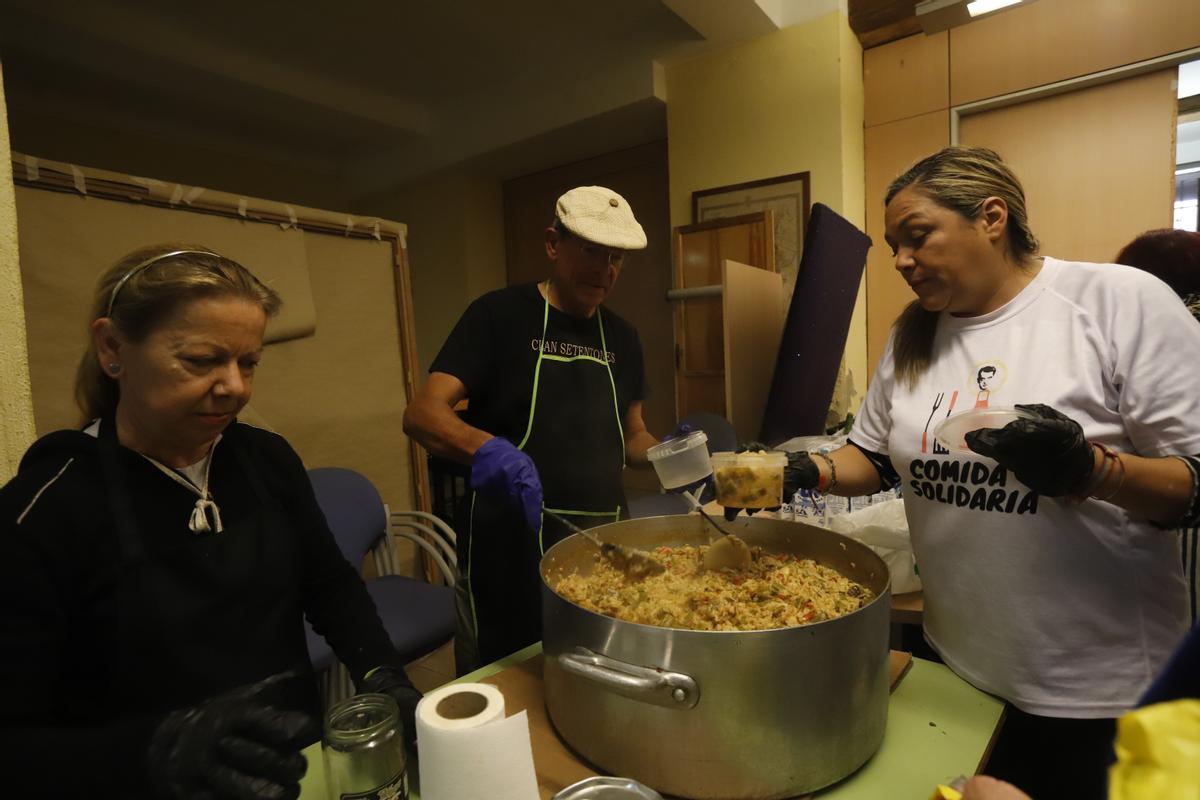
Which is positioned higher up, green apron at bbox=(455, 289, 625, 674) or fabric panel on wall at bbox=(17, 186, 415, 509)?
fabric panel on wall at bbox=(17, 186, 415, 509)

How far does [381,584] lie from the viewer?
2654 millimetres

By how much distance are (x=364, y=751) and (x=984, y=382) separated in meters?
1.18

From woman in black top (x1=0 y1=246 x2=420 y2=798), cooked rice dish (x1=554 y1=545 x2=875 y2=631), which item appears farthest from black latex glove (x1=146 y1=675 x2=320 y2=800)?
cooked rice dish (x1=554 y1=545 x2=875 y2=631)

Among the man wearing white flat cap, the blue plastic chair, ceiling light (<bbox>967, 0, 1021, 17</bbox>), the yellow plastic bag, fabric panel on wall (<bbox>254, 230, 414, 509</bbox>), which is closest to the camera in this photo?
the yellow plastic bag

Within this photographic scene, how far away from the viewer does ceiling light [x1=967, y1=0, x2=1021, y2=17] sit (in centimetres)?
259

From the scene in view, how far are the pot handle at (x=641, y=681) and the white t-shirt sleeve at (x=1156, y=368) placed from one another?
0.90m

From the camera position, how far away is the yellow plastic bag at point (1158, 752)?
0.33 m

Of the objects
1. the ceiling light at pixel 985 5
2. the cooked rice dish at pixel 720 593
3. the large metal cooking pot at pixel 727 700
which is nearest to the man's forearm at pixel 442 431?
the cooked rice dish at pixel 720 593

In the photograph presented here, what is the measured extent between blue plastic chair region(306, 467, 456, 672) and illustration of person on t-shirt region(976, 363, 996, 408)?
2037 millimetres

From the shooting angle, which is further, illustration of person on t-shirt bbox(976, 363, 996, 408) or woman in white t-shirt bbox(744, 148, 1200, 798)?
illustration of person on t-shirt bbox(976, 363, 996, 408)

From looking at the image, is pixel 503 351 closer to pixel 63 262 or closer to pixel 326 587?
pixel 326 587

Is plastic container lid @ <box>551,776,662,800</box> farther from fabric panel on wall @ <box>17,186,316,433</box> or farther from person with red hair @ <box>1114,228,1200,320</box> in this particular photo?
fabric panel on wall @ <box>17,186,316,433</box>

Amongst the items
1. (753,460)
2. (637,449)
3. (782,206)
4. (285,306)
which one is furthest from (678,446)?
(782,206)

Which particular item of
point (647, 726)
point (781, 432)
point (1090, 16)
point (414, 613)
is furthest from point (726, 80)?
point (647, 726)
